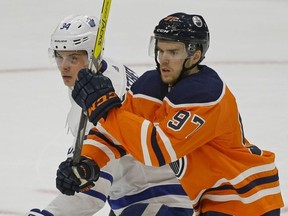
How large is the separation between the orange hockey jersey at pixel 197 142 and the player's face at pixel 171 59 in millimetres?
50

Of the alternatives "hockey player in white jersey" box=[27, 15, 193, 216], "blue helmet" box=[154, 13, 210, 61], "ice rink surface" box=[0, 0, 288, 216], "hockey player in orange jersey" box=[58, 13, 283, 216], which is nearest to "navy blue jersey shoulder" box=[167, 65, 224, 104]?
"hockey player in orange jersey" box=[58, 13, 283, 216]

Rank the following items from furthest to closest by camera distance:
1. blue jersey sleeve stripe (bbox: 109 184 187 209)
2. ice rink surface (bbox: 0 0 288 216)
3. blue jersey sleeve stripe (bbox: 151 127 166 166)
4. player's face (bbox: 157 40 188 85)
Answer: ice rink surface (bbox: 0 0 288 216) → blue jersey sleeve stripe (bbox: 109 184 187 209) → player's face (bbox: 157 40 188 85) → blue jersey sleeve stripe (bbox: 151 127 166 166)

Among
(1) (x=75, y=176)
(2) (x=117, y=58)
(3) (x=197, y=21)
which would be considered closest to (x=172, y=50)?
(3) (x=197, y=21)

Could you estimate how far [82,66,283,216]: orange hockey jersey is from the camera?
2.75m

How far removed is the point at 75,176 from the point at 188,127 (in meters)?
0.42

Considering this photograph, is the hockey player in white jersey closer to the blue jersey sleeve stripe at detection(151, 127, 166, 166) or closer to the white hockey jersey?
the white hockey jersey

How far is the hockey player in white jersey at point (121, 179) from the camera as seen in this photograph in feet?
10.4

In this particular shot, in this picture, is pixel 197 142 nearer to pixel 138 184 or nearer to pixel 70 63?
pixel 138 184

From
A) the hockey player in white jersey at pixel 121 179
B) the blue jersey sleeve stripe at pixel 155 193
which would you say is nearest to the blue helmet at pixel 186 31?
the hockey player in white jersey at pixel 121 179

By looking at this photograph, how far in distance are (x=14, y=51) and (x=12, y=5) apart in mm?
1413

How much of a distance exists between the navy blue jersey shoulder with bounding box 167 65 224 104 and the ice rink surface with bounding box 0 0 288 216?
5.06 feet

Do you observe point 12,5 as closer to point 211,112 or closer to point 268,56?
point 268,56

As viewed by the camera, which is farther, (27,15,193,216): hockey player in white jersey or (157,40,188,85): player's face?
(27,15,193,216): hockey player in white jersey

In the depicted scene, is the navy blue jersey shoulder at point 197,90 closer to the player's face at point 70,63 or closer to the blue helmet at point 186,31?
the blue helmet at point 186,31
